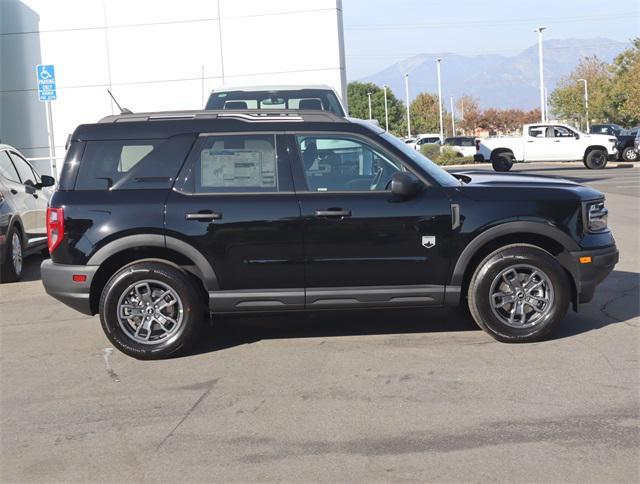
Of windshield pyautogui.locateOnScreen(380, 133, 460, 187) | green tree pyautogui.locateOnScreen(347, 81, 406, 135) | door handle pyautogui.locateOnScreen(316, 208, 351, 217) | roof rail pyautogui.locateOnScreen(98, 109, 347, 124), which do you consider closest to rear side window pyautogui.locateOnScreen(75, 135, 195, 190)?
roof rail pyautogui.locateOnScreen(98, 109, 347, 124)

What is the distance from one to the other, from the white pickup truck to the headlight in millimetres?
23969

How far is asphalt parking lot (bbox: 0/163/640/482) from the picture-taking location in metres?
4.39

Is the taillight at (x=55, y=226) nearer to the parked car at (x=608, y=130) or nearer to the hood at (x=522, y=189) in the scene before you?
the hood at (x=522, y=189)

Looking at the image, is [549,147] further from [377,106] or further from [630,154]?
[377,106]

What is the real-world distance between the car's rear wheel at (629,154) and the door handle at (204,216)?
31.1 m

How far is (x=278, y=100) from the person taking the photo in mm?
11633

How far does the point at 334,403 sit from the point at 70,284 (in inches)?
99.5

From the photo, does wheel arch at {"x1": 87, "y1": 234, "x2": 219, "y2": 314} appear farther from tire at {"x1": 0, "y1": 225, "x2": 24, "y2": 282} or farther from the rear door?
tire at {"x1": 0, "y1": 225, "x2": 24, "y2": 282}

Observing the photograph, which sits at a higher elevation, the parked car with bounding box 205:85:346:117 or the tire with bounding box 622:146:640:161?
the parked car with bounding box 205:85:346:117

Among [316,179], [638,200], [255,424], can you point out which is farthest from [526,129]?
[255,424]

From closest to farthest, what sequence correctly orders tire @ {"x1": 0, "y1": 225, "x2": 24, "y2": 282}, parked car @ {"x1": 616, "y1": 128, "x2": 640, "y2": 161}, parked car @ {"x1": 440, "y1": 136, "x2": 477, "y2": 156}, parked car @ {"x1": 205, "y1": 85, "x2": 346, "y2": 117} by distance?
tire @ {"x1": 0, "y1": 225, "x2": 24, "y2": 282}, parked car @ {"x1": 205, "y1": 85, "x2": 346, "y2": 117}, parked car @ {"x1": 616, "y1": 128, "x2": 640, "y2": 161}, parked car @ {"x1": 440, "y1": 136, "x2": 477, "y2": 156}

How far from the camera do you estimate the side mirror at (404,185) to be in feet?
21.1

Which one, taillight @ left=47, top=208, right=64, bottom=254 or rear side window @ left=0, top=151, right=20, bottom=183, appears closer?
taillight @ left=47, top=208, right=64, bottom=254

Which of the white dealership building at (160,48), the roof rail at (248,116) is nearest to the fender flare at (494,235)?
the roof rail at (248,116)
